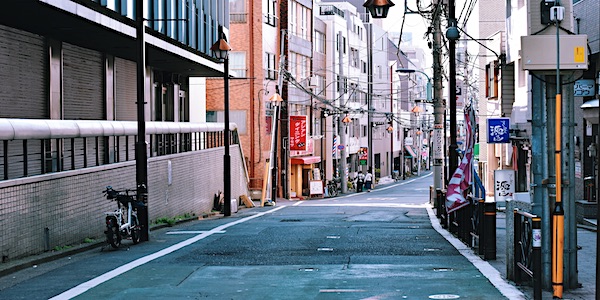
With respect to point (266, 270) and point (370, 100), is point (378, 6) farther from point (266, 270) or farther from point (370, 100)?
point (370, 100)

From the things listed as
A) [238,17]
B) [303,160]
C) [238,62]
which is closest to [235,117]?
[238,62]

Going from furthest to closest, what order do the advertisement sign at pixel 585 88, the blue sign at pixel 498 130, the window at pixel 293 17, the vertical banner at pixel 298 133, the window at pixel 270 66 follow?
the window at pixel 293 17, the vertical banner at pixel 298 133, the window at pixel 270 66, the blue sign at pixel 498 130, the advertisement sign at pixel 585 88

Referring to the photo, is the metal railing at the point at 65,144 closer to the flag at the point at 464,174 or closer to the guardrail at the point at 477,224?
the flag at the point at 464,174

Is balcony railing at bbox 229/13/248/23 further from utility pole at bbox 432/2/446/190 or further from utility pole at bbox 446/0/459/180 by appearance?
utility pole at bbox 446/0/459/180

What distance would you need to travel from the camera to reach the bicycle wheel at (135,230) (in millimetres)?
18781

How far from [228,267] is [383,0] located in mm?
6413

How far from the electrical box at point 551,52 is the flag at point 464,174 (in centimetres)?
625

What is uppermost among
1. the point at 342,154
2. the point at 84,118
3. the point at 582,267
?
the point at 84,118

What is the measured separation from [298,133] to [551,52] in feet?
161

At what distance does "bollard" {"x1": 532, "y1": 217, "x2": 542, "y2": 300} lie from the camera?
10703mm

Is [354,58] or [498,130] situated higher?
[354,58]

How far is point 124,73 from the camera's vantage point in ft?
98.8

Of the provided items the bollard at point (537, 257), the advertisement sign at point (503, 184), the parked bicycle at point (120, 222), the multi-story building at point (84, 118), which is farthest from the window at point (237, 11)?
the bollard at point (537, 257)

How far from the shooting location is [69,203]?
18562 mm
